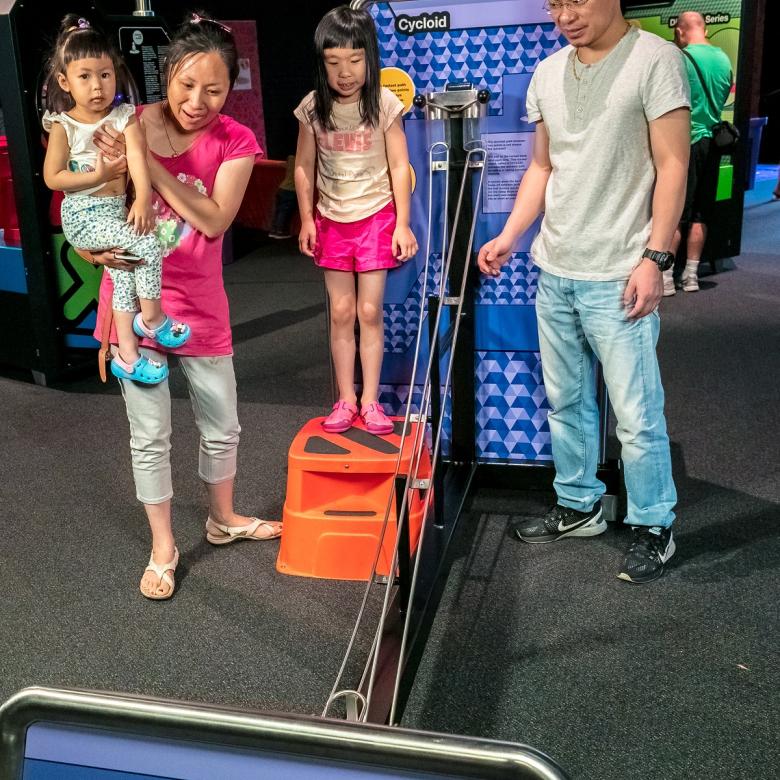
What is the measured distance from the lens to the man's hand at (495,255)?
2.69 m

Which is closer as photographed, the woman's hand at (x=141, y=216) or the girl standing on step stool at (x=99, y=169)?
the girl standing on step stool at (x=99, y=169)

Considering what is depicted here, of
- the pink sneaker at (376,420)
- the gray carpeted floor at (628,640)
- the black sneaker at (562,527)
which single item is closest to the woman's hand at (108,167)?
the pink sneaker at (376,420)

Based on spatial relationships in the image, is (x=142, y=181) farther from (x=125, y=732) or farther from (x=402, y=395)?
(x=125, y=732)

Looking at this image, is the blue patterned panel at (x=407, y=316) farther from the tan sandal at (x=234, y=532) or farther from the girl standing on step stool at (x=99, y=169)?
the girl standing on step stool at (x=99, y=169)

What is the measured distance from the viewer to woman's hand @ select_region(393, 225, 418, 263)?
271 cm

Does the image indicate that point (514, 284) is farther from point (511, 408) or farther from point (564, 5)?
point (564, 5)

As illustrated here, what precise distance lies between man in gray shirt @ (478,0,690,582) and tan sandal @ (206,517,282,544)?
0.92 metres

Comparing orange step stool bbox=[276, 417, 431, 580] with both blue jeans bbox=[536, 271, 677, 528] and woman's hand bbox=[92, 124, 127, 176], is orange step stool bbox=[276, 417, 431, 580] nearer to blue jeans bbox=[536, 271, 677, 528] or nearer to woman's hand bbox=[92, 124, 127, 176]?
blue jeans bbox=[536, 271, 677, 528]

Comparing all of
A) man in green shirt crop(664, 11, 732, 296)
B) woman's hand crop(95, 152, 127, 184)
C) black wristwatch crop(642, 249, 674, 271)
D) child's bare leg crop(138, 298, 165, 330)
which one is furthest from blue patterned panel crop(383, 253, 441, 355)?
man in green shirt crop(664, 11, 732, 296)

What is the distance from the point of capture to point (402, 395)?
3143mm

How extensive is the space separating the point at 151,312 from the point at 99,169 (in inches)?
13.9

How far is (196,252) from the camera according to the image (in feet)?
7.97

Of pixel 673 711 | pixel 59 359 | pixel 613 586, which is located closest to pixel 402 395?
pixel 613 586

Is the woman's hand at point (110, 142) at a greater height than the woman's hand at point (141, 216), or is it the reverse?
the woman's hand at point (110, 142)
